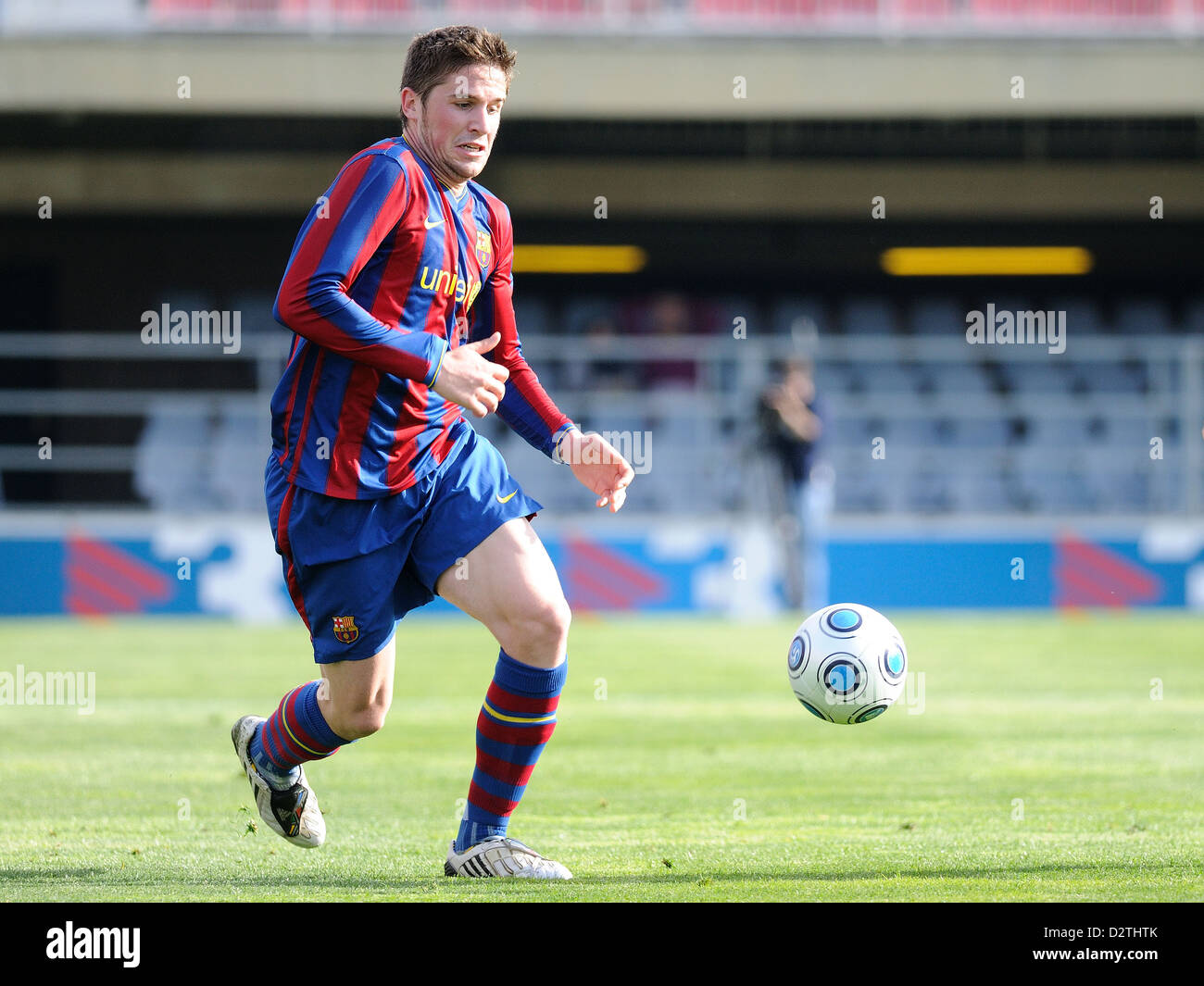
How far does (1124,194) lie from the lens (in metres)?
20.0

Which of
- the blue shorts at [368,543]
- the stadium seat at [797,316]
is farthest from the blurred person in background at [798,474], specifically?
the blue shorts at [368,543]

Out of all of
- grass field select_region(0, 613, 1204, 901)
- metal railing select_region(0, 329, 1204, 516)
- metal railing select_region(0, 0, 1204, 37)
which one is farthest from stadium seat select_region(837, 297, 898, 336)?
grass field select_region(0, 613, 1204, 901)

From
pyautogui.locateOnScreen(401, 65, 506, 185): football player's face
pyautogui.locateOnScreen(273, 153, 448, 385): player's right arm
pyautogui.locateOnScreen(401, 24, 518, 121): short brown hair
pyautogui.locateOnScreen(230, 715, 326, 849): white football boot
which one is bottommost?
pyautogui.locateOnScreen(230, 715, 326, 849): white football boot

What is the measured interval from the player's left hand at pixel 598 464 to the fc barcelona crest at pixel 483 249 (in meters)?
0.54

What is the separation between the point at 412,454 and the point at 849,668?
5.24 feet

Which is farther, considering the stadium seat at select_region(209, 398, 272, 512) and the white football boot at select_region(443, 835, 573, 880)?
the stadium seat at select_region(209, 398, 272, 512)

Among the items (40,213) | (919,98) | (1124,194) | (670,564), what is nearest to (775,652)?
(670,564)

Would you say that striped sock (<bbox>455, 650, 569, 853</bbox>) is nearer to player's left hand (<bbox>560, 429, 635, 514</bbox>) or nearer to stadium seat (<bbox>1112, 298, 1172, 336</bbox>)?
player's left hand (<bbox>560, 429, 635, 514</bbox>)

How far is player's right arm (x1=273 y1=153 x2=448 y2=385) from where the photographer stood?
4.34 m

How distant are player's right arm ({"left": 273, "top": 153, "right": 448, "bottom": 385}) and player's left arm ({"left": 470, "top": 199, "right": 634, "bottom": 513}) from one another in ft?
1.77

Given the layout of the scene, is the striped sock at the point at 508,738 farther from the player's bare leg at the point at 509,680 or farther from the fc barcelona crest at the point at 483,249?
the fc barcelona crest at the point at 483,249

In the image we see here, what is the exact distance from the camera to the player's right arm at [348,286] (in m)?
4.34

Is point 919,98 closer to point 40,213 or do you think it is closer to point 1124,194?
point 1124,194
